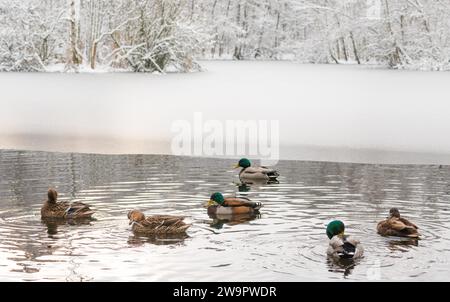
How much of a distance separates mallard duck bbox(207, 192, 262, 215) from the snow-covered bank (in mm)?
5012

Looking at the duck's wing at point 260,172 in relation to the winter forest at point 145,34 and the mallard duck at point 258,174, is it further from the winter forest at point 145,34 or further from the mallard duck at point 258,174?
the winter forest at point 145,34

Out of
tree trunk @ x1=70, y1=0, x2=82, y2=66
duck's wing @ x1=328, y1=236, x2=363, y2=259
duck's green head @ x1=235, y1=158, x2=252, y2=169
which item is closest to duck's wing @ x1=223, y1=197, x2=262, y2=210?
duck's wing @ x1=328, y1=236, x2=363, y2=259

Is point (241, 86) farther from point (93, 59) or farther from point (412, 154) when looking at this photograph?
point (412, 154)

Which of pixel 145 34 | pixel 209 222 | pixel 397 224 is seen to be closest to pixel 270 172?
pixel 209 222

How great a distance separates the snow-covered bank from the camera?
17609 millimetres

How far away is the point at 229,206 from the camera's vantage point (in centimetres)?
1045

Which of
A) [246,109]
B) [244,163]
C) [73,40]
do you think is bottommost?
[244,163]

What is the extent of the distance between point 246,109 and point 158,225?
15.4 meters

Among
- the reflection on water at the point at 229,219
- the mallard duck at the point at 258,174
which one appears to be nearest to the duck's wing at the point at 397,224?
the reflection on water at the point at 229,219

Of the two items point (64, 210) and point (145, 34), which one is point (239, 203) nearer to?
point (64, 210)

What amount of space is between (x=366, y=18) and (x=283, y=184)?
3892 centimetres

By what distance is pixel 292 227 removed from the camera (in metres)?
9.60

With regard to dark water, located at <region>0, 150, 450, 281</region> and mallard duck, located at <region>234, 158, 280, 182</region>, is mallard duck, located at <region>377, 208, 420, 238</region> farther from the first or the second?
mallard duck, located at <region>234, 158, 280, 182</region>

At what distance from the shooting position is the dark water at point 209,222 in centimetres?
782
